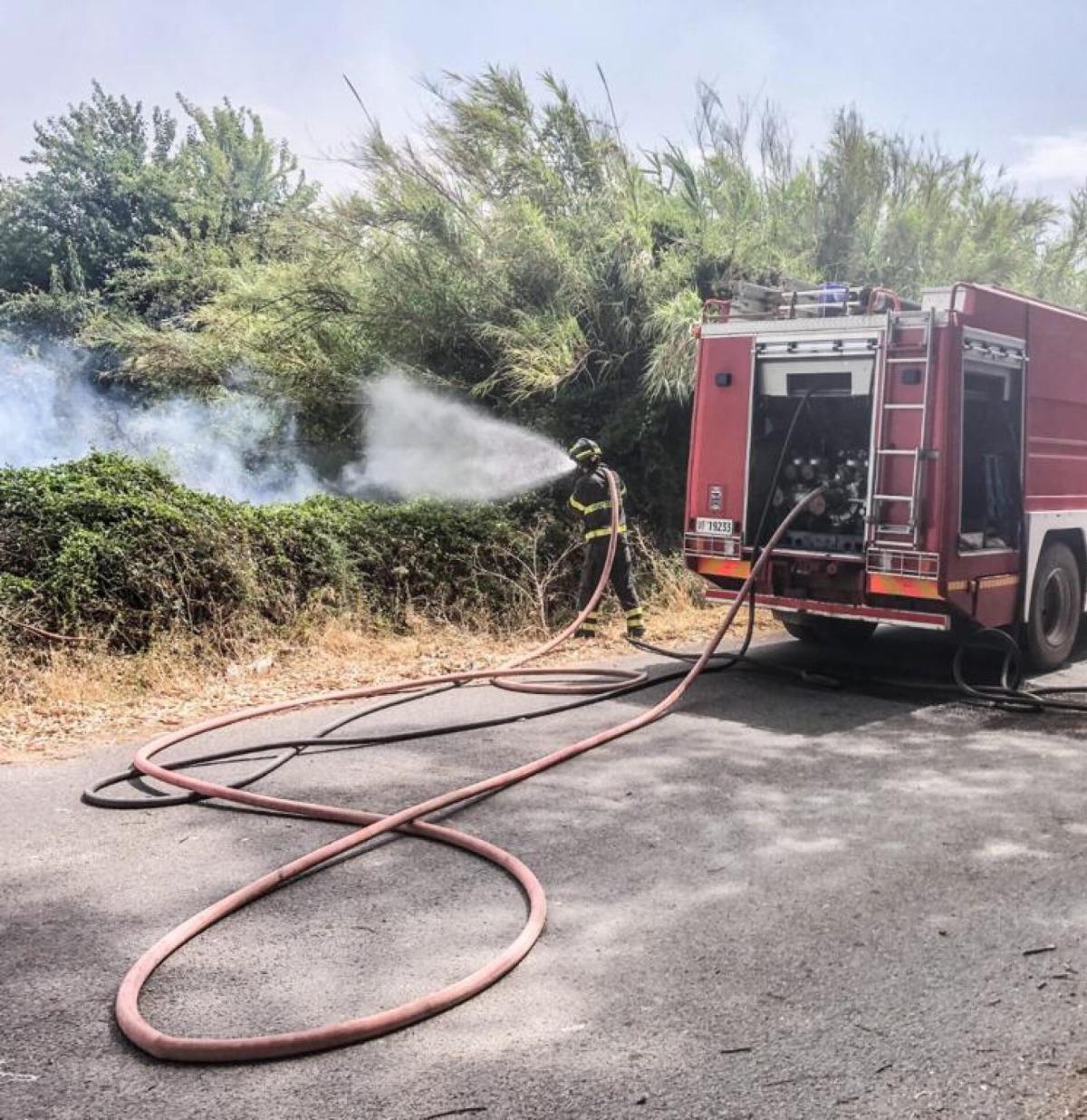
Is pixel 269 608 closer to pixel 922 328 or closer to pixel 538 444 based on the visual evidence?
pixel 538 444

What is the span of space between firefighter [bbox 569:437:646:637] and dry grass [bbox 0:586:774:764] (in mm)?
218

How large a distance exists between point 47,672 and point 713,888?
463cm

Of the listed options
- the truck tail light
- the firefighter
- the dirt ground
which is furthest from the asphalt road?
the firefighter

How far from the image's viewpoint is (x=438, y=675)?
7719 mm

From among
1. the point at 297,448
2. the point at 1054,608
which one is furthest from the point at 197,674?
the point at 1054,608

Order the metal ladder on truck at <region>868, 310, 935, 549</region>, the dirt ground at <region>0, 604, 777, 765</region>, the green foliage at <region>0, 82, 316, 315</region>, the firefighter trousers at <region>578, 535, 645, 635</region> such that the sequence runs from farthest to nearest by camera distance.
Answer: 1. the green foliage at <region>0, 82, 316, 315</region>
2. the firefighter trousers at <region>578, 535, 645, 635</region>
3. the metal ladder on truck at <region>868, 310, 935, 549</region>
4. the dirt ground at <region>0, 604, 777, 765</region>

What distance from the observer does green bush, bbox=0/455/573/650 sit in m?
7.28

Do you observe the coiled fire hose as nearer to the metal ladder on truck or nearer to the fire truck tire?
the metal ladder on truck

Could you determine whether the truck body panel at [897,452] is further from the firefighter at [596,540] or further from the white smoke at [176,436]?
the white smoke at [176,436]

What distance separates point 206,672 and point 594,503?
11.5 feet

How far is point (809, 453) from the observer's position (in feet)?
25.3

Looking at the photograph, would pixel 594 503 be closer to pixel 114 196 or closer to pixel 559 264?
pixel 559 264

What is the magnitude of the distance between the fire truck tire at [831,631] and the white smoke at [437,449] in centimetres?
299

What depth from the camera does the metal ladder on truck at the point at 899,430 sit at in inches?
262
